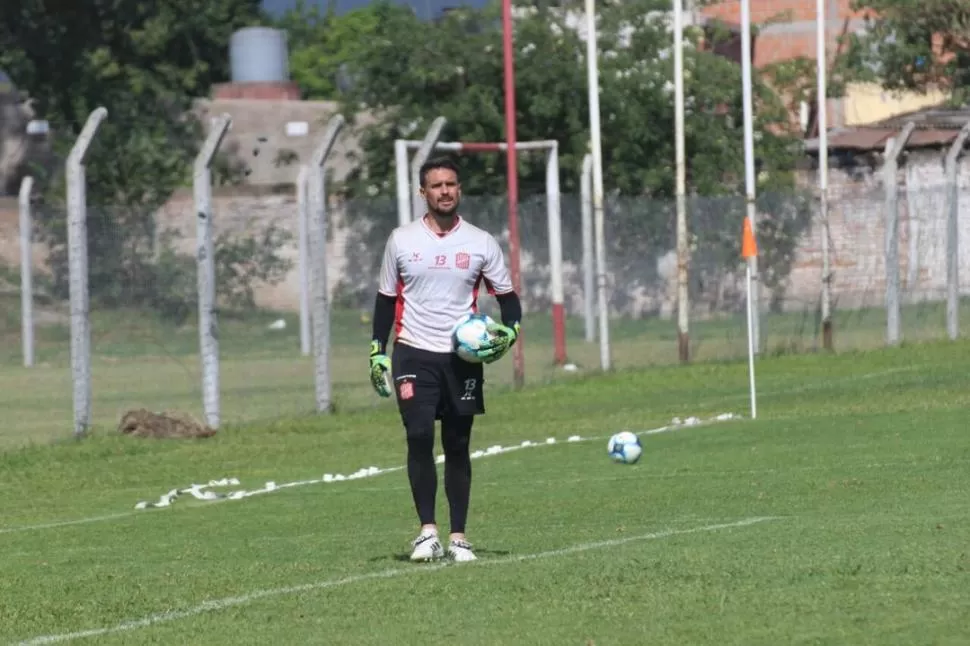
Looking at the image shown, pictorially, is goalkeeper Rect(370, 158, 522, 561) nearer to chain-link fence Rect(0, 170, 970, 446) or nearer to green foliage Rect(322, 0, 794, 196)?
chain-link fence Rect(0, 170, 970, 446)

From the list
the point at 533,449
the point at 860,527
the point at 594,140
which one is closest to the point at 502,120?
the point at 594,140

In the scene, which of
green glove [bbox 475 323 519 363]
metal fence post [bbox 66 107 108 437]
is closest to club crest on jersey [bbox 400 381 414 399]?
green glove [bbox 475 323 519 363]

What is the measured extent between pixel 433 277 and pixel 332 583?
5.75ft

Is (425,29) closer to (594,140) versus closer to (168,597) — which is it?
(594,140)

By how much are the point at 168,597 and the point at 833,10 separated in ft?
201

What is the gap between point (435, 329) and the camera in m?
10.5

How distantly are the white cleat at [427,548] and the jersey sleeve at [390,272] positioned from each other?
4.03 feet

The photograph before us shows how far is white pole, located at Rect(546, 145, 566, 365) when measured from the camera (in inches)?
1058

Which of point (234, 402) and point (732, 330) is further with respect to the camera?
point (732, 330)

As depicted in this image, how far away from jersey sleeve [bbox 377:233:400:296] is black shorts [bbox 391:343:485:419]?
29 centimetres

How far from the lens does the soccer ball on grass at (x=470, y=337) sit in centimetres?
1027

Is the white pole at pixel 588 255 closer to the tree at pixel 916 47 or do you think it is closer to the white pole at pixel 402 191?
the white pole at pixel 402 191

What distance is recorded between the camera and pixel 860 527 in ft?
35.5

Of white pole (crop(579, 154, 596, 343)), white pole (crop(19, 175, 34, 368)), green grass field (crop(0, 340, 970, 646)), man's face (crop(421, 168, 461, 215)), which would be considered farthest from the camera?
white pole (crop(579, 154, 596, 343))
